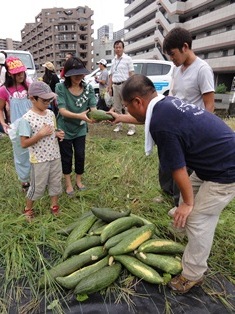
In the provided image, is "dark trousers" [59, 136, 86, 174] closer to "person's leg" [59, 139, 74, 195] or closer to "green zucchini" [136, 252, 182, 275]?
"person's leg" [59, 139, 74, 195]

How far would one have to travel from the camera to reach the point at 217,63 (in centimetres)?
3247

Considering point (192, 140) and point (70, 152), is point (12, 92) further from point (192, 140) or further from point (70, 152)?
point (192, 140)

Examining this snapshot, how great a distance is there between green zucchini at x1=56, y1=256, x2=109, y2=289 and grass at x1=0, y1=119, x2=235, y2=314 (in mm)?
81

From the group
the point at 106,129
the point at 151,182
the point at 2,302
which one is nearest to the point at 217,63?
the point at 106,129

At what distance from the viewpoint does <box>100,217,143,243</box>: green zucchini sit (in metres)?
2.35

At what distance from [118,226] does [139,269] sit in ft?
1.50

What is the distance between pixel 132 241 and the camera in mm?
2240

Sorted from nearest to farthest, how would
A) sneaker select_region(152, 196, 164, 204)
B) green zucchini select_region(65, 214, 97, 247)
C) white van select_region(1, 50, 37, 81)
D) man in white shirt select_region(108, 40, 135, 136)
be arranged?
green zucchini select_region(65, 214, 97, 247), sneaker select_region(152, 196, 164, 204), man in white shirt select_region(108, 40, 135, 136), white van select_region(1, 50, 37, 81)

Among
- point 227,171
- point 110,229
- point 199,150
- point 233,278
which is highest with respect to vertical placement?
point 199,150

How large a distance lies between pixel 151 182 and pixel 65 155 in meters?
1.39

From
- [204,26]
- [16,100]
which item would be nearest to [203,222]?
[16,100]

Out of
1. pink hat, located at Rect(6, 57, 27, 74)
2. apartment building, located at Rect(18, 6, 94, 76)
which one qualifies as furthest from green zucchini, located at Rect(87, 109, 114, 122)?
apartment building, located at Rect(18, 6, 94, 76)

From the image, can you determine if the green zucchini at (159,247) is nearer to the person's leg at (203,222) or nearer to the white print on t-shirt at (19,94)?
the person's leg at (203,222)

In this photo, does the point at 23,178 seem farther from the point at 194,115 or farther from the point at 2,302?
the point at 194,115
